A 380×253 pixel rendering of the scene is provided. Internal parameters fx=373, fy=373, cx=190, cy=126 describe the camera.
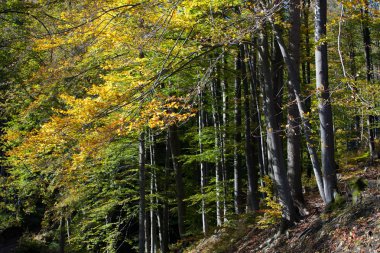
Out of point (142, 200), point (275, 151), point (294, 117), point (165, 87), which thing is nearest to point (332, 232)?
point (275, 151)

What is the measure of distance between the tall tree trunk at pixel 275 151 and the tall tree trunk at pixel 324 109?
33.5 inches

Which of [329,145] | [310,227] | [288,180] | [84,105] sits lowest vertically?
[310,227]

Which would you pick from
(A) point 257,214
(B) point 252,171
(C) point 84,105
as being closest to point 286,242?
(A) point 257,214

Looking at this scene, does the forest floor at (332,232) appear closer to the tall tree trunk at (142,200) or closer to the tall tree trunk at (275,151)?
the tall tree trunk at (275,151)

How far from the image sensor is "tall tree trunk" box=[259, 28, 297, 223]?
810 centimetres

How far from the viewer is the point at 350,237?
6035 mm

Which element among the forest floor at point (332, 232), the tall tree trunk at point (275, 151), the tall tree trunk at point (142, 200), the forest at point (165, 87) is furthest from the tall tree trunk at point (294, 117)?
the tall tree trunk at point (142, 200)

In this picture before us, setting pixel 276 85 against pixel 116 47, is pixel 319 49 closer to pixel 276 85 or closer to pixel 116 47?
pixel 276 85

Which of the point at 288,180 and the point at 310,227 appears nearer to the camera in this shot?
the point at 310,227

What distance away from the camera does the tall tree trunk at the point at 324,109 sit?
6.77 metres

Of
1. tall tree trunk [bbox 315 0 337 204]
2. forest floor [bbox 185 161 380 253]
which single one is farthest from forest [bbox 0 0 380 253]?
forest floor [bbox 185 161 380 253]

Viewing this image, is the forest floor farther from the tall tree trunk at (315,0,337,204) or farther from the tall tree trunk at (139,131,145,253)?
the tall tree trunk at (139,131,145,253)

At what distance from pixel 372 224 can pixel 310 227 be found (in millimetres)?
1531

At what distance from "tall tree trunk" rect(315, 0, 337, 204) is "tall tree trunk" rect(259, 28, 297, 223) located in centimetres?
85
